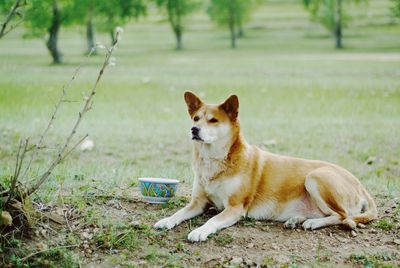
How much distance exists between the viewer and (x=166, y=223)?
582 centimetres

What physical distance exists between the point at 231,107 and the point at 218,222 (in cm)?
118

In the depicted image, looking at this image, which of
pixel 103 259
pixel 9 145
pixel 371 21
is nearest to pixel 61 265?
pixel 103 259

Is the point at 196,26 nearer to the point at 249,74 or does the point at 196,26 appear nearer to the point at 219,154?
the point at 249,74

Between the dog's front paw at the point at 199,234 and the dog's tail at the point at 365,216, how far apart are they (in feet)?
4.49

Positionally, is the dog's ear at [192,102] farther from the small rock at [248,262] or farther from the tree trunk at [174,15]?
the tree trunk at [174,15]

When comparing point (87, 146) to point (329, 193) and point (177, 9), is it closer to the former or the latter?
point (329, 193)

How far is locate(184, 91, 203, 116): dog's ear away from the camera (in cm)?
645

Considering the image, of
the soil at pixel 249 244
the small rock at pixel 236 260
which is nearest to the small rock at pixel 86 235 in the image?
the soil at pixel 249 244

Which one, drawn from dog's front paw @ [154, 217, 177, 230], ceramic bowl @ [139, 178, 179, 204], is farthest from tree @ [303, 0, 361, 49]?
dog's front paw @ [154, 217, 177, 230]

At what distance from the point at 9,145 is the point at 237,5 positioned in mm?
55296

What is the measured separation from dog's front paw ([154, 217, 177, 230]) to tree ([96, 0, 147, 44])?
Answer: 43.4 metres

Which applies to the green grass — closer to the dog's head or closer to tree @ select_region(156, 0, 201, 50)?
the dog's head

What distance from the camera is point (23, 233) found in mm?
5363

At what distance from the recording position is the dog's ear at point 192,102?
21.2ft
